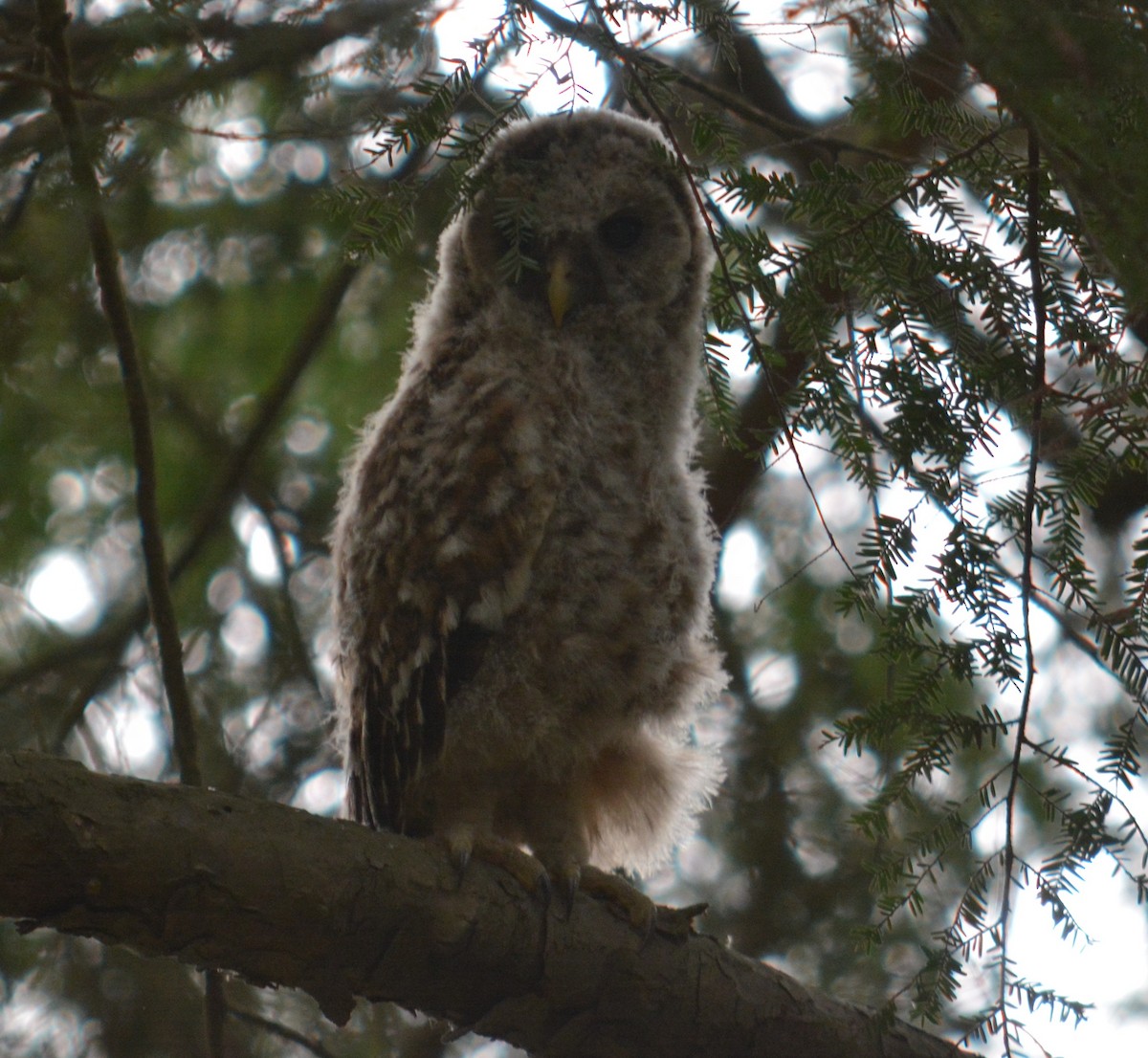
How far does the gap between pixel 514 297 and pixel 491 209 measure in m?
0.20

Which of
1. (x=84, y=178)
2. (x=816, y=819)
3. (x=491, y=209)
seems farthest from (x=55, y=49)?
(x=816, y=819)

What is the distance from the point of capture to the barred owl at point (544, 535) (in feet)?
7.26

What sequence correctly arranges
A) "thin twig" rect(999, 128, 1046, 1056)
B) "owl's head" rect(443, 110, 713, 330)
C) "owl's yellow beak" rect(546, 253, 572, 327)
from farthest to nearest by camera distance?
"owl's head" rect(443, 110, 713, 330)
"owl's yellow beak" rect(546, 253, 572, 327)
"thin twig" rect(999, 128, 1046, 1056)

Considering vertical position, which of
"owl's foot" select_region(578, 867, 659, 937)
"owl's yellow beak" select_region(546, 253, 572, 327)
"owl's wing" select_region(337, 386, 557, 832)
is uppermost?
"owl's yellow beak" select_region(546, 253, 572, 327)

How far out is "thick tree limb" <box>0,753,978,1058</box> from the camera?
5.19 ft

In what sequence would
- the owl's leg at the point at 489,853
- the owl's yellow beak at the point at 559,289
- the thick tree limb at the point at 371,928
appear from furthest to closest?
the owl's yellow beak at the point at 559,289 < the owl's leg at the point at 489,853 < the thick tree limb at the point at 371,928

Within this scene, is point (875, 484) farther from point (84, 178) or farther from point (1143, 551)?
point (84, 178)

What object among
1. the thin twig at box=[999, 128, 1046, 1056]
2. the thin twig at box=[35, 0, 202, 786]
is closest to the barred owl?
the thin twig at box=[35, 0, 202, 786]

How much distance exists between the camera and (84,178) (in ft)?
6.02

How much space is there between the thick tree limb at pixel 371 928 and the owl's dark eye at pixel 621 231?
Result: 1372 mm

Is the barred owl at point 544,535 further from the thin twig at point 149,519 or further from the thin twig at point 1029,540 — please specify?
the thin twig at point 1029,540

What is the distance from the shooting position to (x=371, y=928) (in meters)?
1.83

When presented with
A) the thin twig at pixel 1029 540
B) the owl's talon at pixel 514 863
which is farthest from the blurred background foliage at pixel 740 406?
the owl's talon at pixel 514 863

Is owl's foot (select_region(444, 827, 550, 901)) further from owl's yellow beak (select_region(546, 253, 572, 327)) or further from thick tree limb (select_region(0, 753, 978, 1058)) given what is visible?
owl's yellow beak (select_region(546, 253, 572, 327))
